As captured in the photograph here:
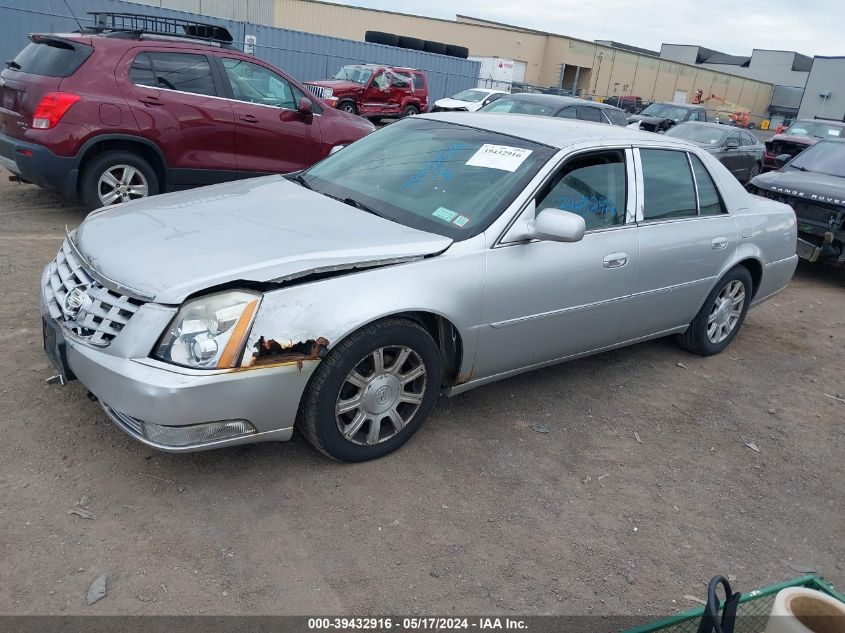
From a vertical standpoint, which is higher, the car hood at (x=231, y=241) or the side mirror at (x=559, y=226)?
the side mirror at (x=559, y=226)

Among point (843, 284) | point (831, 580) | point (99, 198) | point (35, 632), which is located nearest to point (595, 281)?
point (831, 580)

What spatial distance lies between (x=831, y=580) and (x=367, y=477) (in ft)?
6.92

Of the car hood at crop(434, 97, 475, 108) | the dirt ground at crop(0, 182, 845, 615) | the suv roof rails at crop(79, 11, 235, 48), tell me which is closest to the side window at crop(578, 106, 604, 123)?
the car hood at crop(434, 97, 475, 108)

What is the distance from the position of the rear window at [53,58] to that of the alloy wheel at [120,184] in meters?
0.95

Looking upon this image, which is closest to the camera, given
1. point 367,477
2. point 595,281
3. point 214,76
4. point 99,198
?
point 367,477

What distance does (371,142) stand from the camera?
4582 millimetres

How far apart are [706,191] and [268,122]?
4.69 metres

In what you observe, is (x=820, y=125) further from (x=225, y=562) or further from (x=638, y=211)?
(x=225, y=562)

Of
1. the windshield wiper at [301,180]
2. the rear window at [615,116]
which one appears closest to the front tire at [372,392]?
the windshield wiper at [301,180]

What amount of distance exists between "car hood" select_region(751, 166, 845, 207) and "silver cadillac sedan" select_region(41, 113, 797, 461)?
3.61 m

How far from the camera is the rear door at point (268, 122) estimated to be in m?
7.41

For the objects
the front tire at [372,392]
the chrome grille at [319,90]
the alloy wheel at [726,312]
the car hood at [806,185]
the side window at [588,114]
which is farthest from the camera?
the chrome grille at [319,90]

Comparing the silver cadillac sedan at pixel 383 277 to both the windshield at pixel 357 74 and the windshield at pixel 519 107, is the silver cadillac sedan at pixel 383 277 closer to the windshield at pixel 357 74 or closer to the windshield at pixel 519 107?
the windshield at pixel 519 107

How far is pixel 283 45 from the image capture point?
23078mm
